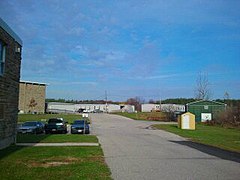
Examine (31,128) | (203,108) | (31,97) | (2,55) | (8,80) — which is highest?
(31,97)

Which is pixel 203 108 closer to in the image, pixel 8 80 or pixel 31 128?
pixel 31 128

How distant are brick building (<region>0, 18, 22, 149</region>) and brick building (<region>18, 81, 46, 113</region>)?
66.7 metres

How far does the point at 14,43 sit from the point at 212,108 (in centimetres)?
5108

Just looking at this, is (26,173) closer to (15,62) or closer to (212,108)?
(15,62)

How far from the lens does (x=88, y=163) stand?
12.7 meters

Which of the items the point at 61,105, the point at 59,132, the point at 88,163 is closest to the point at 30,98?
the point at 61,105

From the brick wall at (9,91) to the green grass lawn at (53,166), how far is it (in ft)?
8.31

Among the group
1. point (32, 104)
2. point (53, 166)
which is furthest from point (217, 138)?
point (32, 104)

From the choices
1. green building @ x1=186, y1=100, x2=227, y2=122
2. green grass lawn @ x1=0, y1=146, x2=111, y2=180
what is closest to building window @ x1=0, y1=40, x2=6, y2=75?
green grass lawn @ x1=0, y1=146, x2=111, y2=180

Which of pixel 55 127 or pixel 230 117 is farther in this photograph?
pixel 230 117

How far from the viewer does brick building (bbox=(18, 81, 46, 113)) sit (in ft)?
280

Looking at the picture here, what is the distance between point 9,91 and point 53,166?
7.58 meters

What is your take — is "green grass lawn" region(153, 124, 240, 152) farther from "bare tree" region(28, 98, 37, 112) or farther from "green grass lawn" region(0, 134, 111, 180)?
"bare tree" region(28, 98, 37, 112)

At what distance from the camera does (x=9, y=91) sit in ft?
58.9
